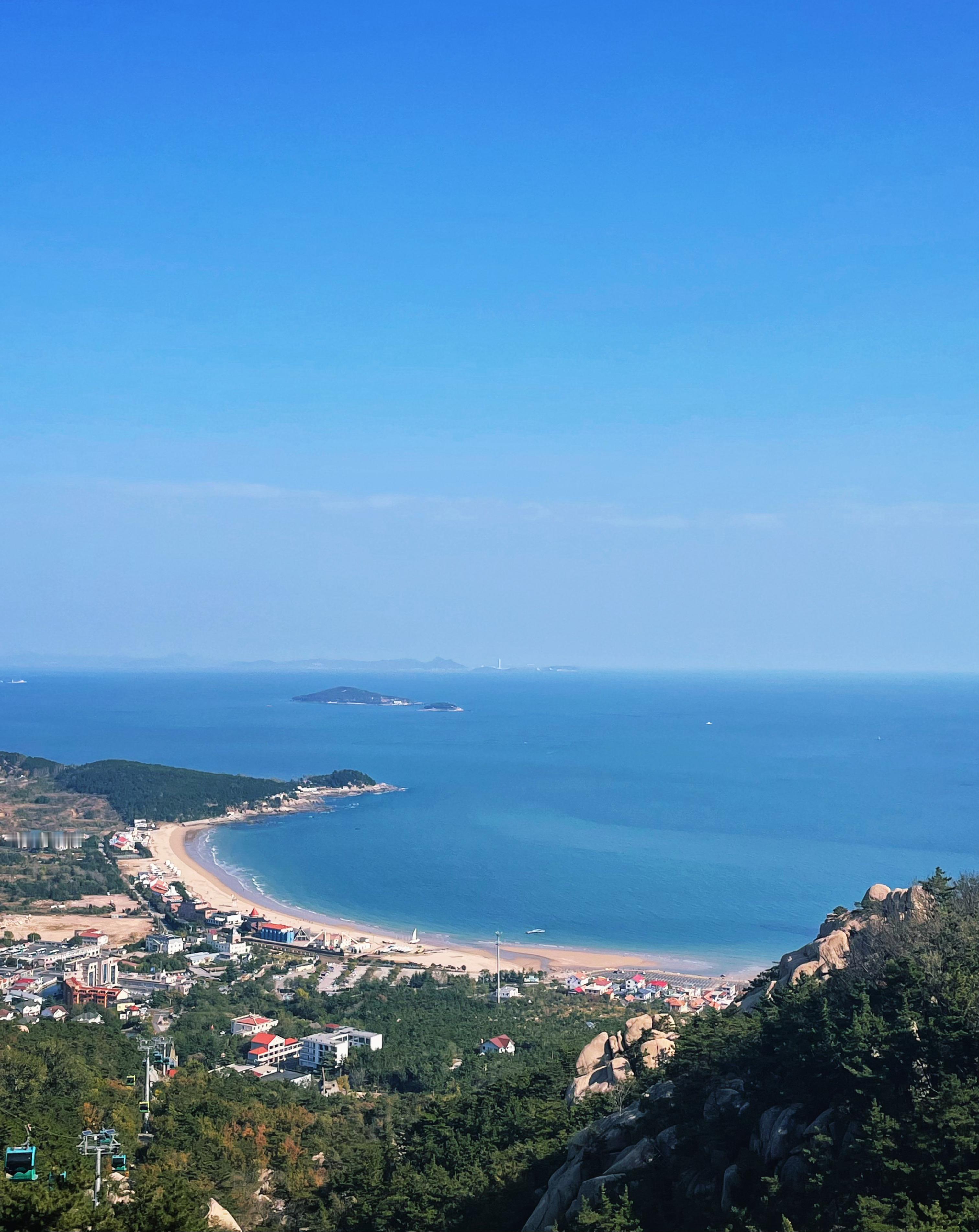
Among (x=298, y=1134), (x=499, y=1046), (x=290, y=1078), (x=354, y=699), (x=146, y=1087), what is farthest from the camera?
(x=354, y=699)

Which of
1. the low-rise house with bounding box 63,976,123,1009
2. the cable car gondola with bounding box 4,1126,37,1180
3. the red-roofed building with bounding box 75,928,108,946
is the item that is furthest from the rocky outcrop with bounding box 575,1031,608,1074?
the red-roofed building with bounding box 75,928,108,946

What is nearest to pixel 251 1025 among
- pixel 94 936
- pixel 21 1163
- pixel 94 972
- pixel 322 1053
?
pixel 322 1053

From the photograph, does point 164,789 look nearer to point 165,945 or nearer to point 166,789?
point 166,789

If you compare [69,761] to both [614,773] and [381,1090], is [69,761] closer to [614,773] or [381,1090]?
[614,773]

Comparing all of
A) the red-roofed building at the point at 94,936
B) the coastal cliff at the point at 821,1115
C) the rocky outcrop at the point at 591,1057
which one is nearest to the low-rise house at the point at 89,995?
the red-roofed building at the point at 94,936

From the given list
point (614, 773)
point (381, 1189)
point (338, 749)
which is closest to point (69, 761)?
point (338, 749)

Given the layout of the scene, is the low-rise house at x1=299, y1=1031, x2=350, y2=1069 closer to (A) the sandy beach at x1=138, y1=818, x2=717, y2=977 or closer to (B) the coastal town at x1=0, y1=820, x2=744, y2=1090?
(B) the coastal town at x1=0, y1=820, x2=744, y2=1090

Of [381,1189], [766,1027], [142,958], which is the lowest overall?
[142,958]
